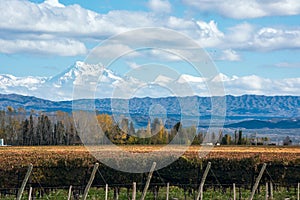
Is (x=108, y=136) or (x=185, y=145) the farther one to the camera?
(x=108, y=136)

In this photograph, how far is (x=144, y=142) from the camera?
112 metres

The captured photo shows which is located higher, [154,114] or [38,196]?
[154,114]

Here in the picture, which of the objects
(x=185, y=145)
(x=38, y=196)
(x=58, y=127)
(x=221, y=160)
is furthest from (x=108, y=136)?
(x=58, y=127)

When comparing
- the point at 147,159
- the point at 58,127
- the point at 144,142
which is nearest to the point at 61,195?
the point at 147,159

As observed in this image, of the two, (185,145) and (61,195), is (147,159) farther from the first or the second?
(185,145)

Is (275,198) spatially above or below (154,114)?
below

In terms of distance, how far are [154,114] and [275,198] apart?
9020 millimetres

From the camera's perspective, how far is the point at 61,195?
4275 cm

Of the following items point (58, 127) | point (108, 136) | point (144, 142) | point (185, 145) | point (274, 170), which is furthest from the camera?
point (58, 127)

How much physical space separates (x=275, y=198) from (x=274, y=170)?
343 cm

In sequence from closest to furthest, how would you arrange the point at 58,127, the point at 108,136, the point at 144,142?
1. the point at 108,136
2. the point at 144,142
3. the point at 58,127

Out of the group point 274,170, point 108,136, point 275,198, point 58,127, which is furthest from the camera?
point 58,127

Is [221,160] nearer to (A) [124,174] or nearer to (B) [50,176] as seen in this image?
(A) [124,174]

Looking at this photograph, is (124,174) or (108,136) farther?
(108,136)
